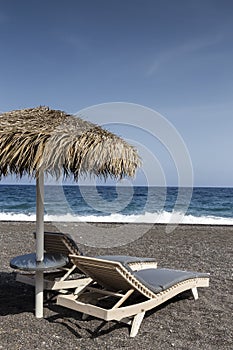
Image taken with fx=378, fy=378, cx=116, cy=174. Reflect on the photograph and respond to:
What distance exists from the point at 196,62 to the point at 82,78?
384 centimetres

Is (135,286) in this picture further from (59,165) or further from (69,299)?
(59,165)

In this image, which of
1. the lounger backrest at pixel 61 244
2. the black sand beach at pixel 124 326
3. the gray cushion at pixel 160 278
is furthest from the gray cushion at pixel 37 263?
the gray cushion at pixel 160 278

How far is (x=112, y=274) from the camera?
381 centimetres

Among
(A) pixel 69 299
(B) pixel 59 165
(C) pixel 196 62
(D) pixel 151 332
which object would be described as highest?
(C) pixel 196 62

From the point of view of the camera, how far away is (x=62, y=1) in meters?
10.1

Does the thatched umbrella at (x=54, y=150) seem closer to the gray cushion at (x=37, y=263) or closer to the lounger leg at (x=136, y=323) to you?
the gray cushion at (x=37, y=263)

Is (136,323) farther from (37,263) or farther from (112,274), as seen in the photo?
(37,263)

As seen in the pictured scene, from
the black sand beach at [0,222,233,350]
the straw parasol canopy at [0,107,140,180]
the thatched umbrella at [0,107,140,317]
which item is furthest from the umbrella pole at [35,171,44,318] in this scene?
the straw parasol canopy at [0,107,140,180]

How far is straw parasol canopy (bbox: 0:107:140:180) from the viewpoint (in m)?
3.55

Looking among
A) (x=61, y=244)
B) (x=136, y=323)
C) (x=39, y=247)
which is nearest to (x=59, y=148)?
(x=39, y=247)

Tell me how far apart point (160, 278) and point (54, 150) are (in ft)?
6.37

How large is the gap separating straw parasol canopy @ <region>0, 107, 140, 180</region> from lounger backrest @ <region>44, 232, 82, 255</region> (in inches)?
40.2

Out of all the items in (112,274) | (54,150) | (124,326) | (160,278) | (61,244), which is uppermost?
(54,150)

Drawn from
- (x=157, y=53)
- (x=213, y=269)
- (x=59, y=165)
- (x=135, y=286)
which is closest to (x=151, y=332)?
(x=135, y=286)
